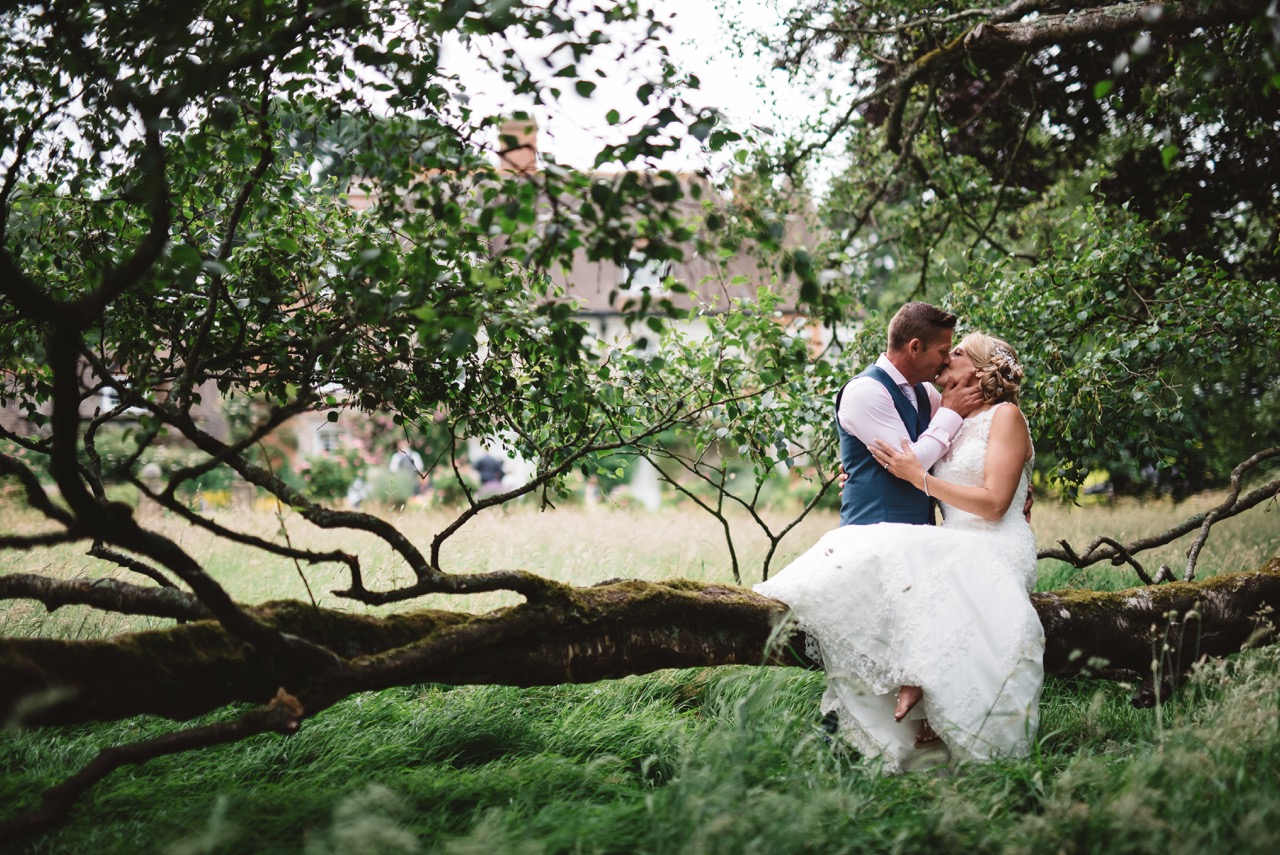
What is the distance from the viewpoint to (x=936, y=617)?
3.71 meters

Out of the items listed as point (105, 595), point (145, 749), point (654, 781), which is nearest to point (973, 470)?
point (654, 781)

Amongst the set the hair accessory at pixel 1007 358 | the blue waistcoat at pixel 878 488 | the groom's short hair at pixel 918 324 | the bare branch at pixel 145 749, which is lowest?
the bare branch at pixel 145 749

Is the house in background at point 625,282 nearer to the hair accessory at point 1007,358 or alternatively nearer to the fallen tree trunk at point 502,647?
the hair accessory at point 1007,358

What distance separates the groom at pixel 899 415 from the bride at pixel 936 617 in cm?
19

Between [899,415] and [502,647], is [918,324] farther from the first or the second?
[502,647]

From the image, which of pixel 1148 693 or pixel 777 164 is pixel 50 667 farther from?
pixel 777 164

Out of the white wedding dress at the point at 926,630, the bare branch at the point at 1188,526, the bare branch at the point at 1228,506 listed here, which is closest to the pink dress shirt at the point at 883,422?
the white wedding dress at the point at 926,630

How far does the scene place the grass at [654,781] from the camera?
8.55 feet

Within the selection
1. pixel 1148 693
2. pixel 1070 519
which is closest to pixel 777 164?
pixel 1148 693

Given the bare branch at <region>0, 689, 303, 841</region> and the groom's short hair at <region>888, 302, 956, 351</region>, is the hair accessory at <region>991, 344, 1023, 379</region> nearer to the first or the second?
the groom's short hair at <region>888, 302, 956, 351</region>

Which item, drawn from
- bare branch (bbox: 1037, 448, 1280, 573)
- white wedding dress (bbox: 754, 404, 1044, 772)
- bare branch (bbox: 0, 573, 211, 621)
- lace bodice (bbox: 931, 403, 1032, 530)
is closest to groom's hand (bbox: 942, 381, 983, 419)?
lace bodice (bbox: 931, 403, 1032, 530)

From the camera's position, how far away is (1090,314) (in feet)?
18.7

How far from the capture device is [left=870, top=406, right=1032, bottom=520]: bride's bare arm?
13.5 ft

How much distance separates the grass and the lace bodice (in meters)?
0.95
